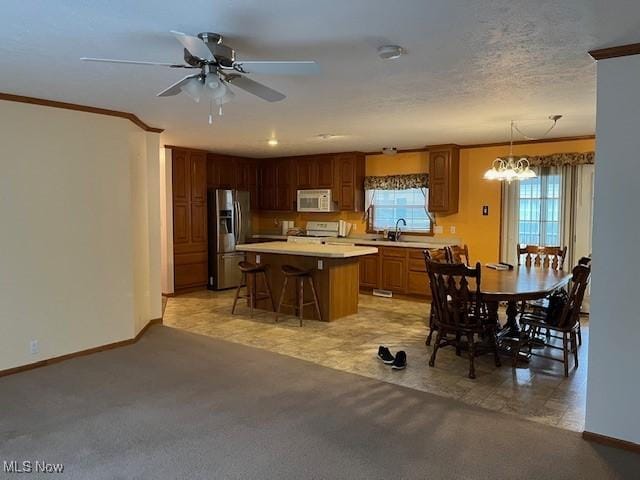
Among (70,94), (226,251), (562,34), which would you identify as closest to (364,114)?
(562,34)

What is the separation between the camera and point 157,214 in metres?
5.60

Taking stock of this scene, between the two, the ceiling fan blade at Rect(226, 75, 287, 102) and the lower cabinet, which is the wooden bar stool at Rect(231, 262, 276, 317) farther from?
the ceiling fan blade at Rect(226, 75, 287, 102)

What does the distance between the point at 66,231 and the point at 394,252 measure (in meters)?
4.62

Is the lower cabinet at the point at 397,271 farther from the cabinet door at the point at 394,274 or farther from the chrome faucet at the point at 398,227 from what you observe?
the chrome faucet at the point at 398,227

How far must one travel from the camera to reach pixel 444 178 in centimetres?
690

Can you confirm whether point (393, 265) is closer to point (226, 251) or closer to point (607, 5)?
point (226, 251)

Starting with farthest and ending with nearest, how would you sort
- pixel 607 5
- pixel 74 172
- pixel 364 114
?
pixel 364 114 → pixel 74 172 → pixel 607 5

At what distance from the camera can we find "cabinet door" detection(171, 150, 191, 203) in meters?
7.30

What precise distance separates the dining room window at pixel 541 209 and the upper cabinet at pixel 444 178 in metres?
0.93

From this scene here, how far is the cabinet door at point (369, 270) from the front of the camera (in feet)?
24.6

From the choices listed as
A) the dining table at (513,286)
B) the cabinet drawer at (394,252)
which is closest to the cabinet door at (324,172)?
the cabinet drawer at (394,252)

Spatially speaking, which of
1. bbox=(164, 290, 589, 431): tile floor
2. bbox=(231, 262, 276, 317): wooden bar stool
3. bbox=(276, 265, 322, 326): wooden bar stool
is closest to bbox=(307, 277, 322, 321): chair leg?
bbox=(276, 265, 322, 326): wooden bar stool

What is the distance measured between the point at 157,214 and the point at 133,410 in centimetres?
288

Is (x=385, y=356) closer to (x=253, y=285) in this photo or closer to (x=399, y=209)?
(x=253, y=285)
